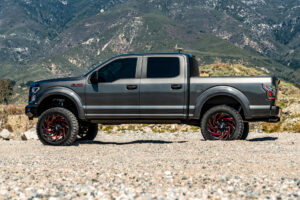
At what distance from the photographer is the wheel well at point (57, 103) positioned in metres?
10.2

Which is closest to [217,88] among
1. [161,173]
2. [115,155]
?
[115,155]

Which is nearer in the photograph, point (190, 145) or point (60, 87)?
point (190, 145)

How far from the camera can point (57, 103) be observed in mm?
10469

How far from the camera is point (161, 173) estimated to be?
591 cm

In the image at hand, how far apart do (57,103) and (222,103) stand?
4.36 m

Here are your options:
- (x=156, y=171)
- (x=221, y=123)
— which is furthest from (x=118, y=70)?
(x=156, y=171)

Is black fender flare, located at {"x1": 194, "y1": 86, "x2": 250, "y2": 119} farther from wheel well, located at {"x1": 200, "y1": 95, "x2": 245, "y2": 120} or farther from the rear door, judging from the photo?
the rear door

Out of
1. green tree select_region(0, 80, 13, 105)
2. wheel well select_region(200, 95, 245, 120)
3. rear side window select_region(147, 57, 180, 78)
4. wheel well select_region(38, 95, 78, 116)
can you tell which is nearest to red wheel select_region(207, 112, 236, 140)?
wheel well select_region(200, 95, 245, 120)

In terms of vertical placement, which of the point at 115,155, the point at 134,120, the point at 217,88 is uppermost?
the point at 217,88

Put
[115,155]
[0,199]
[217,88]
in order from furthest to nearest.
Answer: [217,88]
[115,155]
[0,199]

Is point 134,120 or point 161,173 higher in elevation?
point 134,120

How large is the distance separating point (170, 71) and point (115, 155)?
8.59 feet

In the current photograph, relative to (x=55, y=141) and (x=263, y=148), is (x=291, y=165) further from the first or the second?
(x=55, y=141)

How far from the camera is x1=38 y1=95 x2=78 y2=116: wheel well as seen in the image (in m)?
10.2
